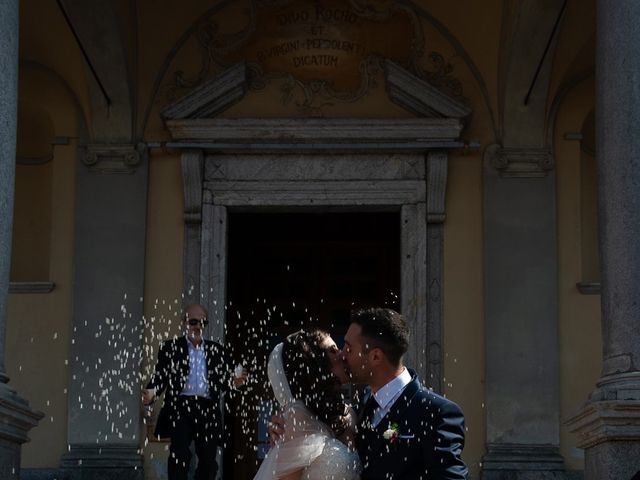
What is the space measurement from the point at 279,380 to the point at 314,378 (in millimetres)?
149

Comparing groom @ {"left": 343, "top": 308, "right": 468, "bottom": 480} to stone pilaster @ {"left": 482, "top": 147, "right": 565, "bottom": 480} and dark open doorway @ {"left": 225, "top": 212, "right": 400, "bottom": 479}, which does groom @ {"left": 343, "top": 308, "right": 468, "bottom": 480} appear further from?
dark open doorway @ {"left": 225, "top": 212, "right": 400, "bottom": 479}

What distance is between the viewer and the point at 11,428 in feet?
32.9

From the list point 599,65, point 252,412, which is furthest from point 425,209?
point 599,65

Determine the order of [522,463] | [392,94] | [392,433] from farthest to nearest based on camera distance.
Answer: [392,94] < [522,463] < [392,433]

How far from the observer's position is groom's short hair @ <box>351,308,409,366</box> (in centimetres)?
627

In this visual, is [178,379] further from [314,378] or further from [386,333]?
[386,333]

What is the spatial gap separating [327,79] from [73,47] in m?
2.40

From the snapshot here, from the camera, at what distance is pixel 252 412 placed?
16.4 meters

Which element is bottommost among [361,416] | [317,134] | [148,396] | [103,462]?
[103,462]

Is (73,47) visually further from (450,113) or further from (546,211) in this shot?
(546,211)

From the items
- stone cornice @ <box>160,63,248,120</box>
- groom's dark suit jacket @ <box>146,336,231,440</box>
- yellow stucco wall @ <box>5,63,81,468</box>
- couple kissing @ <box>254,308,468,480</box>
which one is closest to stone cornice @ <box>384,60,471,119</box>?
stone cornice @ <box>160,63,248,120</box>

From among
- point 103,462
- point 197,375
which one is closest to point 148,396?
point 197,375

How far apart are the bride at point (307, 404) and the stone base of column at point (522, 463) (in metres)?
7.94

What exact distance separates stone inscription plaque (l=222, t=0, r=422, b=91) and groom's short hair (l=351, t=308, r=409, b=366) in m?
8.99
